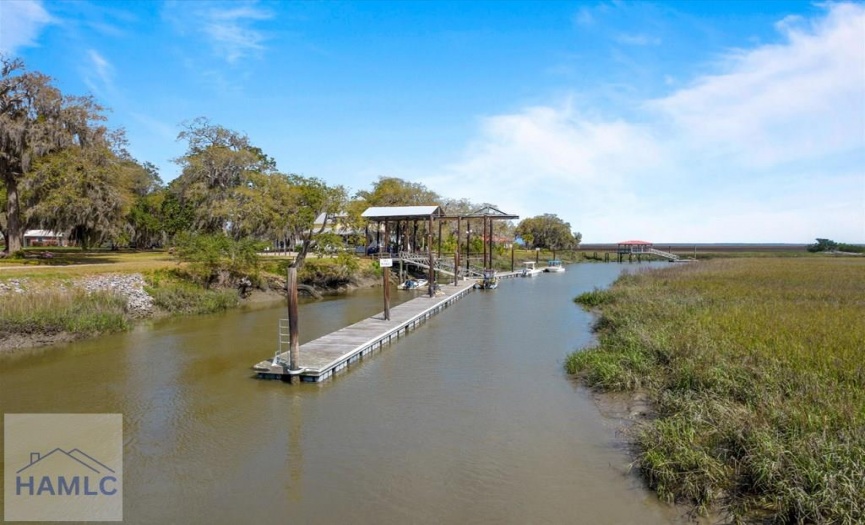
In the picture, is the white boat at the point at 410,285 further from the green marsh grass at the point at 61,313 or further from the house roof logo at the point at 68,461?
the house roof logo at the point at 68,461

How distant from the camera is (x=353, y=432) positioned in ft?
37.3

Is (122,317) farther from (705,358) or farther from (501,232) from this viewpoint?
(501,232)

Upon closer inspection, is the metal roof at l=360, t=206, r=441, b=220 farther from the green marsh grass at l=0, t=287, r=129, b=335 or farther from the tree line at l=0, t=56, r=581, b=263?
the green marsh grass at l=0, t=287, r=129, b=335

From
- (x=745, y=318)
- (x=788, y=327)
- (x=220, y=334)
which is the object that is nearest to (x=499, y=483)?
(x=788, y=327)

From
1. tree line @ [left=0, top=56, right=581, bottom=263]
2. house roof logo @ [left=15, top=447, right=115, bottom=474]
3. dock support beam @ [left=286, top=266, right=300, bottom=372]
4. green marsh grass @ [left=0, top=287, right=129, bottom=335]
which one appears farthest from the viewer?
tree line @ [left=0, top=56, right=581, bottom=263]

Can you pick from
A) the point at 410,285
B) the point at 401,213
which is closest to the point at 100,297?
the point at 410,285

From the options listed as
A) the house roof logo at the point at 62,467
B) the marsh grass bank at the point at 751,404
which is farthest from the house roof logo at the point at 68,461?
the marsh grass bank at the point at 751,404

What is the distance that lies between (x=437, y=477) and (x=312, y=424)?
376cm

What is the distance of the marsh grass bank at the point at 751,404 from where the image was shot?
7078 mm

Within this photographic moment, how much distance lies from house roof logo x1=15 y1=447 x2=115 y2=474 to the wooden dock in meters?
5.11

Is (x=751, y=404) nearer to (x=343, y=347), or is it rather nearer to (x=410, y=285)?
(x=343, y=347)

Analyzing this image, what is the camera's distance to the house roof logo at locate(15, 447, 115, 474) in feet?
31.9

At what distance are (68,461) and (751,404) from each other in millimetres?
12619

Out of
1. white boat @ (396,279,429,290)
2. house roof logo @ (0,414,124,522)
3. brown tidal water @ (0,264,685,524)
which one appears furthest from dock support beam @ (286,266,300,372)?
white boat @ (396,279,429,290)
